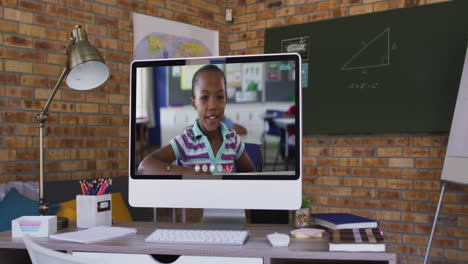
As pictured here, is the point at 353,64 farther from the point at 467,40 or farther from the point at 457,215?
the point at 457,215

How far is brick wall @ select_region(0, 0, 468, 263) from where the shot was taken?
276 cm

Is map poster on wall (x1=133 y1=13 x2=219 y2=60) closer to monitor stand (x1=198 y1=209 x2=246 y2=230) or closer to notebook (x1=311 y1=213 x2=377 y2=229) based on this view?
monitor stand (x1=198 y1=209 x2=246 y2=230)

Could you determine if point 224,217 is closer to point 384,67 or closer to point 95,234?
point 95,234

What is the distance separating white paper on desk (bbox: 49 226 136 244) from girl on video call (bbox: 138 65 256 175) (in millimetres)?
259

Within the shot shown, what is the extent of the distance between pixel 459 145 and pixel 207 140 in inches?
66.9

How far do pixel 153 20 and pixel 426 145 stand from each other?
86.5 inches

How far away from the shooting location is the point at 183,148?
5.81ft

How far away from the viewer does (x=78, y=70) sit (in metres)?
2.00

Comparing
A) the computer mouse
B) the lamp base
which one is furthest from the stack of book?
the lamp base

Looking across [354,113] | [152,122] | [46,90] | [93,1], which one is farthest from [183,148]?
[354,113]

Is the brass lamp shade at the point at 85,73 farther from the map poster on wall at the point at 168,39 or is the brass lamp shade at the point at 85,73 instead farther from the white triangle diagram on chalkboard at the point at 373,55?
the white triangle diagram on chalkboard at the point at 373,55

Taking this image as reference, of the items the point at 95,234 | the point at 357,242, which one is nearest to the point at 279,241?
the point at 357,242

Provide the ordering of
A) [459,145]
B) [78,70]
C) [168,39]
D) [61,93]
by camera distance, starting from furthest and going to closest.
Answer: [168,39] < [61,93] < [459,145] < [78,70]

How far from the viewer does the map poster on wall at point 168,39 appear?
3494mm
